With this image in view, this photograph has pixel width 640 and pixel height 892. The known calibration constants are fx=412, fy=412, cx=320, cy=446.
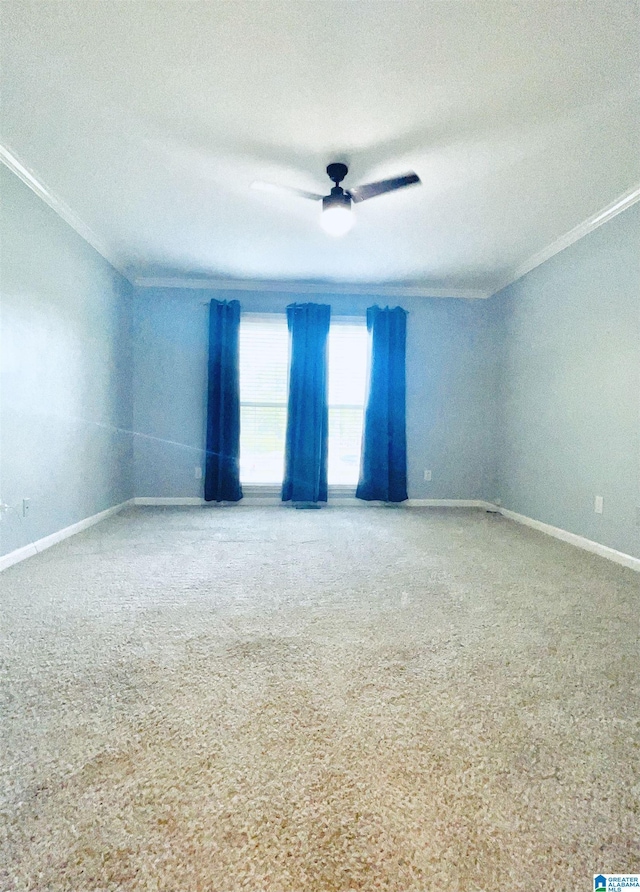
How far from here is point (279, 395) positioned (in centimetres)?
447

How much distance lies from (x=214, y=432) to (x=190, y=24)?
125 inches

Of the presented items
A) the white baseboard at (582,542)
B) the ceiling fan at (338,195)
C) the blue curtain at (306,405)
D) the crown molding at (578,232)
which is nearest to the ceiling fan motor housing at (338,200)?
the ceiling fan at (338,195)

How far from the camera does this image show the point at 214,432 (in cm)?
432

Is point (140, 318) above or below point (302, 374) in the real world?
above

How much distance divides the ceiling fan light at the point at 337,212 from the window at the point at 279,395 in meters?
2.08

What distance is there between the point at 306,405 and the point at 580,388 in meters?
2.44

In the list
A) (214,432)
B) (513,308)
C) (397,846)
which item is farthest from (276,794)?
(513,308)

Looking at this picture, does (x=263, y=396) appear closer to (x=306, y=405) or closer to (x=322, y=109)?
A: (x=306, y=405)

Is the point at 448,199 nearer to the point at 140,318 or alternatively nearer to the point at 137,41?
the point at 137,41

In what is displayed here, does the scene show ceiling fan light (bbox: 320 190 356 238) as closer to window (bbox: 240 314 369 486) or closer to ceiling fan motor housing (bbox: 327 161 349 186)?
ceiling fan motor housing (bbox: 327 161 349 186)

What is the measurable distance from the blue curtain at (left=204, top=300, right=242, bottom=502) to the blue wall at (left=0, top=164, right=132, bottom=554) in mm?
872

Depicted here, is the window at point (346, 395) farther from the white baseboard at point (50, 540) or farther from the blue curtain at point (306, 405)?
the white baseboard at point (50, 540)

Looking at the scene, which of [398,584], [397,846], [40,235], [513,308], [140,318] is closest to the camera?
[397,846]

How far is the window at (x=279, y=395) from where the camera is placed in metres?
4.45
